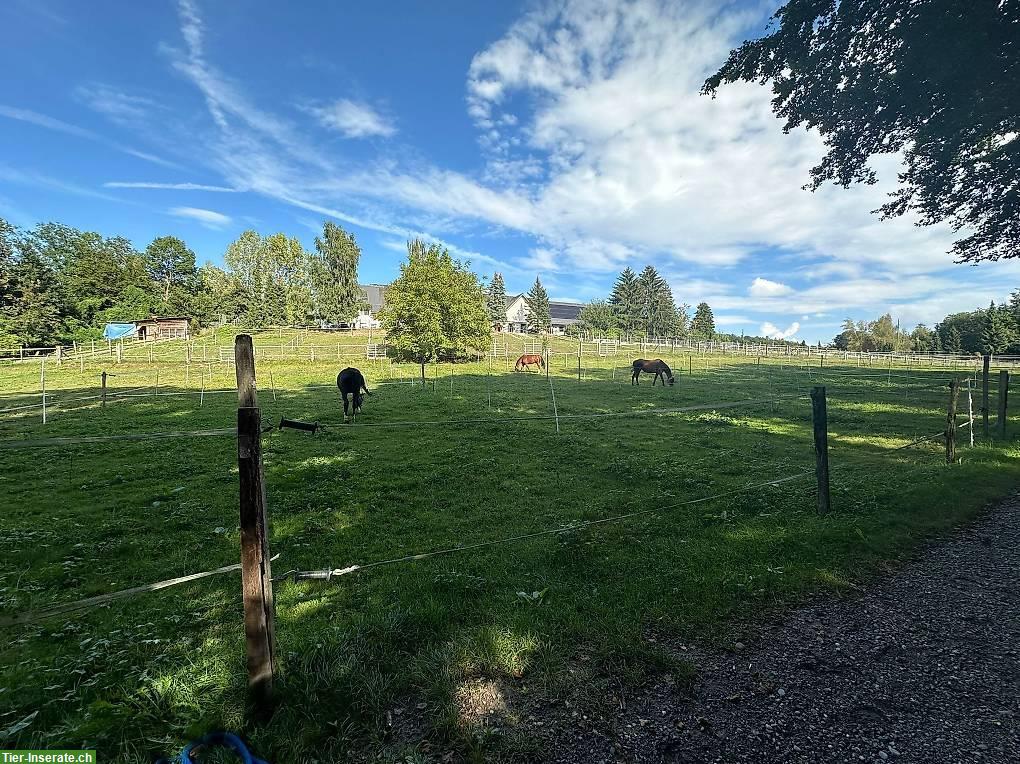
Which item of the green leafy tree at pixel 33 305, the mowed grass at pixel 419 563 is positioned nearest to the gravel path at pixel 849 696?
the mowed grass at pixel 419 563

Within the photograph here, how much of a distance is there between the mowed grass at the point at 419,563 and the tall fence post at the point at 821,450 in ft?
0.84

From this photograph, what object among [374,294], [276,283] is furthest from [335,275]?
[374,294]

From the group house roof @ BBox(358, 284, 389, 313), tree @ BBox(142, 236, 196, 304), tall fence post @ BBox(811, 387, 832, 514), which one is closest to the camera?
tall fence post @ BBox(811, 387, 832, 514)

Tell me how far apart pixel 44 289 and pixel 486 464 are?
222 ft

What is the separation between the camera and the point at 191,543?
586 cm

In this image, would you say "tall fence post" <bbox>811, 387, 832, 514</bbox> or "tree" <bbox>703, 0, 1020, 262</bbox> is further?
"tree" <bbox>703, 0, 1020, 262</bbox>

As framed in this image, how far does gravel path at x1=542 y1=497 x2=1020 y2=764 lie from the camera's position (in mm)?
2598

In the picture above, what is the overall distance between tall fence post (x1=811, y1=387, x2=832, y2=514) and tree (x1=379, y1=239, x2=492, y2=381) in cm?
3286

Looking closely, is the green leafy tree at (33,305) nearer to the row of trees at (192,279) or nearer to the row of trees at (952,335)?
the row of trees at (192,279)

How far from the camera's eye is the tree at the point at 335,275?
6406 centimetres

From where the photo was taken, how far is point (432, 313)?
37188 millimetres

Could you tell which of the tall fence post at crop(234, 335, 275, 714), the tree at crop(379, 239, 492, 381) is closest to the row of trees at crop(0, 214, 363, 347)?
the tree at crop(379, 239, 492, 381)

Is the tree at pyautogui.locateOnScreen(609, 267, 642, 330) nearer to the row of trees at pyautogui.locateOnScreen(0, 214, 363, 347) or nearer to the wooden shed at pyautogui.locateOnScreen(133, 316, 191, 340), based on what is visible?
the row of trees at pyautogui.locateOnScreen(0, 214, 363, 347)

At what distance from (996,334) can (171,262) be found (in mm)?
119544
